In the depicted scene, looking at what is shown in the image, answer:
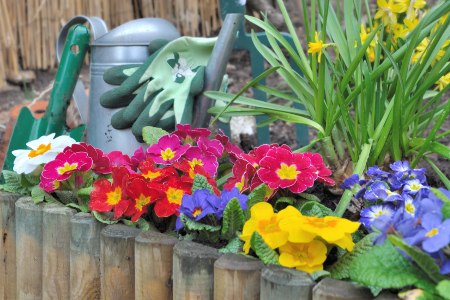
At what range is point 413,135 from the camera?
163 cm

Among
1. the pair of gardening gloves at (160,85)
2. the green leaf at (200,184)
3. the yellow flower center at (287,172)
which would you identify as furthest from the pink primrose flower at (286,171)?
the pair of gardening gloves at (160,85)

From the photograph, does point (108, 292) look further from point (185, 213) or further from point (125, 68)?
point (125, 68)

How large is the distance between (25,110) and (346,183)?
3.43ft

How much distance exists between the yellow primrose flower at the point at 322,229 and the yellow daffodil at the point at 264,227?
23mm

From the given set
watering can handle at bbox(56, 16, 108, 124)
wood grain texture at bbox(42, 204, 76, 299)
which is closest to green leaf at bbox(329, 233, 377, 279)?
wood grain texture at bbox(42, 204, 76, 299)

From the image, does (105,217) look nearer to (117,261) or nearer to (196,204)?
(117,261)

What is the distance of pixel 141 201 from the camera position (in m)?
1.38

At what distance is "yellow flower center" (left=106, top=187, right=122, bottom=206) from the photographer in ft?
4.57

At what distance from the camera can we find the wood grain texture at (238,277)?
112 centimetres

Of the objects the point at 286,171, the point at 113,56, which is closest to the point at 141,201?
the point at 286,171

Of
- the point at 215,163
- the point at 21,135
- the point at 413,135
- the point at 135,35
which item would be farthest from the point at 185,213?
the point at 21,135

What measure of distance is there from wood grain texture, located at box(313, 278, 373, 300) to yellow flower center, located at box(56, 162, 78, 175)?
620 mm

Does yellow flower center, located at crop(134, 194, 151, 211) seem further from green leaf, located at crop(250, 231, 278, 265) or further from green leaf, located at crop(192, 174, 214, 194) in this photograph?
green leaf, located at crop(250, 231, 278, 265)

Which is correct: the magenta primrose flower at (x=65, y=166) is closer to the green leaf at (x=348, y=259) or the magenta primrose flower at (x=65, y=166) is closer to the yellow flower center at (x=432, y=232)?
the green leaf at (x=348, y=259)
